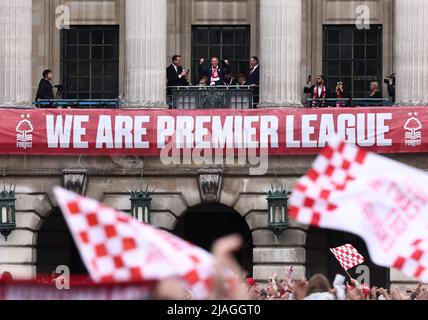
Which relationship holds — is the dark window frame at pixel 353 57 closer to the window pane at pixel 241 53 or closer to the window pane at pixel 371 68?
the window pane at pixel 371 68

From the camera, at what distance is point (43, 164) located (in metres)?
55.7

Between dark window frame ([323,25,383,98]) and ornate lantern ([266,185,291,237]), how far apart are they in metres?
4.52

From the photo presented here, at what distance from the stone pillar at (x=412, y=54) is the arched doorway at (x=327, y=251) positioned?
4943 millimetres

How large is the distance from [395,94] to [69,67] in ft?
32.9

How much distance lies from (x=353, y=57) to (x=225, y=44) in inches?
155

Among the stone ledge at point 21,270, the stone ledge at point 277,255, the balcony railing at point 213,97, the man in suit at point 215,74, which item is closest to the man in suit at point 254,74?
the balcony railing at point 213,97

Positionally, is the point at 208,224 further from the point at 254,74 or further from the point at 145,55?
the point at 145,55

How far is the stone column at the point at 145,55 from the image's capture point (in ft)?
181

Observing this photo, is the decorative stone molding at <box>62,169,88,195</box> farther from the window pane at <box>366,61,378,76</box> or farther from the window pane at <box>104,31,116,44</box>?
the window pane at <box>366,61,378,76</box>

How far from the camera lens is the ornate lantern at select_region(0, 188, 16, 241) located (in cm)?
5484

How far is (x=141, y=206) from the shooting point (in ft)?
181

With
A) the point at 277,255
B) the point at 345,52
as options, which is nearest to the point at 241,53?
the point at 345,52
